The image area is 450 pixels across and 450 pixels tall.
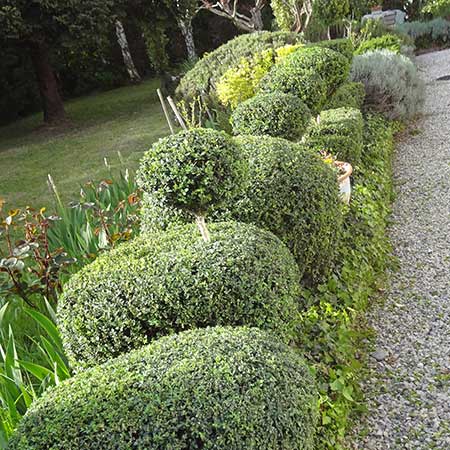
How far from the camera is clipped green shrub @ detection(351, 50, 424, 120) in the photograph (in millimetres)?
6766

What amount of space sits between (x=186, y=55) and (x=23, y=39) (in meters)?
8.44

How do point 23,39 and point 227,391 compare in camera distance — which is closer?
point 227,391

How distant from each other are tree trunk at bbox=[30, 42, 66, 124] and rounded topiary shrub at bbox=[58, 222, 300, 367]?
9.27 m

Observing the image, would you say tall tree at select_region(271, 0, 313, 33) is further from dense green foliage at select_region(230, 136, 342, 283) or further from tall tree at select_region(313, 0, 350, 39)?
dense green foliage at select_region(230, 136, 342, 283)

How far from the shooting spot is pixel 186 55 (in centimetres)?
1728

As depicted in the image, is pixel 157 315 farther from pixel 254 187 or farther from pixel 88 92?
pixel 88 92

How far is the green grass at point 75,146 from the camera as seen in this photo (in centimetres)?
720

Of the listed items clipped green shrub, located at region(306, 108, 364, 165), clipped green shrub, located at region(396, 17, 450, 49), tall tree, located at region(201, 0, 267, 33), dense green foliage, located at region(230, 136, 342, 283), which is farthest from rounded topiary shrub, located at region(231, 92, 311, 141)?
clipped green shrub, located at region(396, 17, 450, 49)

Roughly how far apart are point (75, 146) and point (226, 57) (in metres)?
3.32

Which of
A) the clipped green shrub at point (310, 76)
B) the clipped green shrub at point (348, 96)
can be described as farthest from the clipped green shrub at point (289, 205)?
the clipped green shrub at point (348, 96)

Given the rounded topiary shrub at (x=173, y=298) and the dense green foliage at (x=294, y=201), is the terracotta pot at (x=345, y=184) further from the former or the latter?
the rounded topiary shrub at (x=173, y=298)

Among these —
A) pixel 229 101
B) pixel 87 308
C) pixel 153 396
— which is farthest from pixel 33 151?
pixel 153 396

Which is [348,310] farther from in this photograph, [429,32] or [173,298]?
[429,32]

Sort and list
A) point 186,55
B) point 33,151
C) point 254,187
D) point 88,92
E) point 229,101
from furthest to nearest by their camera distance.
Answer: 1. point 186,55
2. point 88,92
3. point 33,151
4. point 229,101
5. point 254,187
